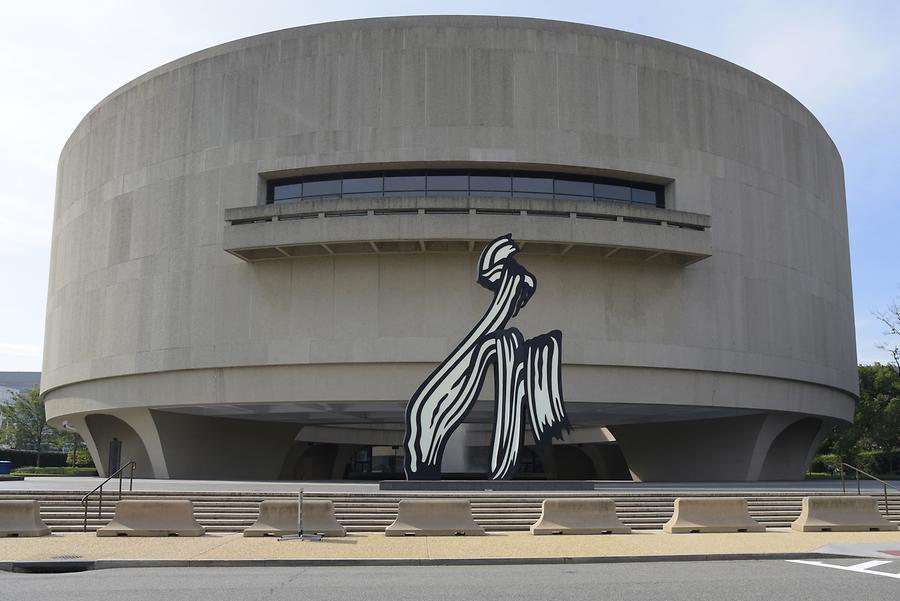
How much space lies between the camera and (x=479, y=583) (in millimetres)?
10812

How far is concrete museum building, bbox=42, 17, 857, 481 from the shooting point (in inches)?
1321

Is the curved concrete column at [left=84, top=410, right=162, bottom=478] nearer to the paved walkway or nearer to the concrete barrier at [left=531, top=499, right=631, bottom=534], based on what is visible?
the paved walkway

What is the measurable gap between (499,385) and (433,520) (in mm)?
7915

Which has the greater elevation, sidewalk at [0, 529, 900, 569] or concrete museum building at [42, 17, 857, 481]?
concrete museum building at [42, 17, 857, 481]

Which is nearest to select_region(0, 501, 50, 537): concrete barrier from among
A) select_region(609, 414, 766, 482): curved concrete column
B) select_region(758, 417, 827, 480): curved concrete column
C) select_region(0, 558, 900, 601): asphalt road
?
select_region(0, 558, 900, 601): asphalt road

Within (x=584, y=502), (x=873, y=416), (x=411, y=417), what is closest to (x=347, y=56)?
(x=411, y=417)

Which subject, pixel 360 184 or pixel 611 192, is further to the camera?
pixel 611 192

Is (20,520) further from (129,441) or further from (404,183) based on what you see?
(129,441)

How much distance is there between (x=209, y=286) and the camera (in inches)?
1379

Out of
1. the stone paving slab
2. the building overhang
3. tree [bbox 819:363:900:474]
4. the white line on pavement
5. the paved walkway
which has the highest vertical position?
the building overhang

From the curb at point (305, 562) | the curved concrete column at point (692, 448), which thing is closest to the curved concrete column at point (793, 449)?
the curved concrete column at point (692, 448)

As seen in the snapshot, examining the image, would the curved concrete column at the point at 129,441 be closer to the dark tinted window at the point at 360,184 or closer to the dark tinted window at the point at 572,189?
the dark tinted window at the point at 360,184

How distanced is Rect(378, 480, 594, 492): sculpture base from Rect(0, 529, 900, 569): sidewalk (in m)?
5.67

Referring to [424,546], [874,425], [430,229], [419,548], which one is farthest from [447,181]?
[874,425]
